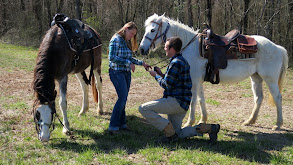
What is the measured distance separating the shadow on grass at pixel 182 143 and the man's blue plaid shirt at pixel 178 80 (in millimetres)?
777

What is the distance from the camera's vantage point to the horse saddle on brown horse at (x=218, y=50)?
4.85 meters

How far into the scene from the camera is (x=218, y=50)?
4891 mm

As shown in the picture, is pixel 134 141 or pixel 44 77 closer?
pixel 44 77

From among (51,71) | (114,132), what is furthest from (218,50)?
(51,71)

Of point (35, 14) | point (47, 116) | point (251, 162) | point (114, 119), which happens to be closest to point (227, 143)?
point (251, 162)

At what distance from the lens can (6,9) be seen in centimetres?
2558

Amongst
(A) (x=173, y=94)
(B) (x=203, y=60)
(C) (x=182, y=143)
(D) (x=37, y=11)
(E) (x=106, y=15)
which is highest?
(D) (x=37, y=11)

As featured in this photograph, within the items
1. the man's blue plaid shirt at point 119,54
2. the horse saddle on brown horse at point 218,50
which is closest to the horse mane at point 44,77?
the man's blue plaid shirt at point 119,54

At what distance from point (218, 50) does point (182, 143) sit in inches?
78.7

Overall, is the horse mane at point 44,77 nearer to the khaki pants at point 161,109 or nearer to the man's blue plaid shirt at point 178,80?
the khaki pants at point 161,109

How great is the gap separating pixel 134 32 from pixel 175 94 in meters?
1.39

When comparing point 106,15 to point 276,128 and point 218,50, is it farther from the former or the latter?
point 276,128

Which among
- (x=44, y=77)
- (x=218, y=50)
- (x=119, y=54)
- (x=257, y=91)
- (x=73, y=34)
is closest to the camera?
(x=44, y=77)

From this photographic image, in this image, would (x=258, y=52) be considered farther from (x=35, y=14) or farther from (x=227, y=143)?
(x=35, y=14)
